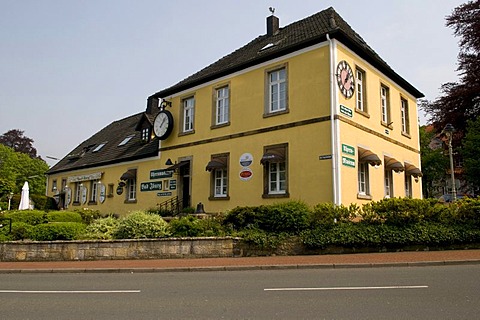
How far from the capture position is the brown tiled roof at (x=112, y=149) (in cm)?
2750

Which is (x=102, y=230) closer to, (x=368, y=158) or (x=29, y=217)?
(x=29, y=217)

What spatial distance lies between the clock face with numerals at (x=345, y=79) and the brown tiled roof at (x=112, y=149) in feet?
40.6

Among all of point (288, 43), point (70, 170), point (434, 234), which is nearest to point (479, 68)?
point (288, 43)

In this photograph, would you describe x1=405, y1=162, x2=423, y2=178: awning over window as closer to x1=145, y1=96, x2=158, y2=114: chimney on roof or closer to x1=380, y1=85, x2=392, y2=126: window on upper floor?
x1=380, y1=85, x2=392, y2=126: window on upper floor

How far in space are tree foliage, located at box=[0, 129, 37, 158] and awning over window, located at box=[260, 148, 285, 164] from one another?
190ft

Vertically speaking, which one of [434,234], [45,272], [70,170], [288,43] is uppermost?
[288,43]

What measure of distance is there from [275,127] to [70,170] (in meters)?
22.2

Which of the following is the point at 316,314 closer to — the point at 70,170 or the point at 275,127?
the point at 275,127

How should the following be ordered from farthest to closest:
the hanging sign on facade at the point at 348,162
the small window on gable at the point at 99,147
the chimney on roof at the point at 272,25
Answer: the small window on gable at the point at 99,147 → the chimney on roof at the point at 272,25 → the hanging sign on facade at the point at 348,162

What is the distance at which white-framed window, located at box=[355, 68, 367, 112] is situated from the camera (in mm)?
18938

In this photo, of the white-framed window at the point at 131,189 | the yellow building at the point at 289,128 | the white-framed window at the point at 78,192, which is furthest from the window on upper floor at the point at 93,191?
the yellow building at the point at 289,128

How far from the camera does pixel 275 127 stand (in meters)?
18.8

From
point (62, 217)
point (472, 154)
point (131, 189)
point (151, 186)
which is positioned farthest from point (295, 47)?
point (131, 189)

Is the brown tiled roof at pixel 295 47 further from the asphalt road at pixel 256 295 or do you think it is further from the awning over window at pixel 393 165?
the asphalt road at pixel 256 295
